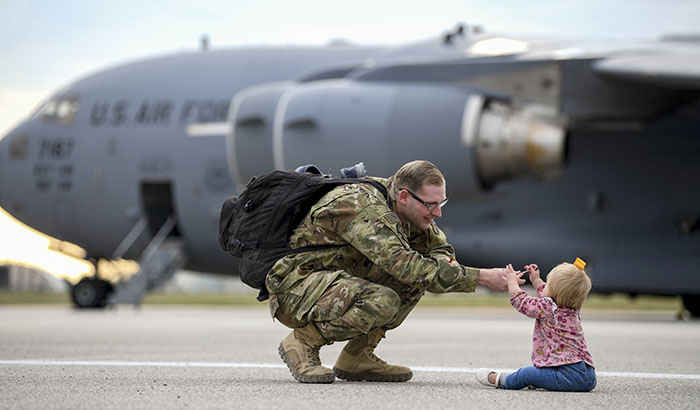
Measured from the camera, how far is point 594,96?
535 inches

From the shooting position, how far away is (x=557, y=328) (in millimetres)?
4898

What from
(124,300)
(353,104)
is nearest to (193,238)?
(124,300)

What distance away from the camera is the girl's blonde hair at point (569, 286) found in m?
4.81

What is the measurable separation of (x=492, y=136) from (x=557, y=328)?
30.0 ft

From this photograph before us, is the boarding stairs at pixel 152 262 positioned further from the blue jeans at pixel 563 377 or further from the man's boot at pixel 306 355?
the blue jeans at pixel 563 377

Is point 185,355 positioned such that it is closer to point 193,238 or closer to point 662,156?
point 662,156

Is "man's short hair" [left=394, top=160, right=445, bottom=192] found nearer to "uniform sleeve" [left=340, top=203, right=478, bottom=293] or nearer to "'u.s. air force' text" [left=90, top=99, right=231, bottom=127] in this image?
"uniform sleeve" [left=340, top=203, right=478, bottom=293]

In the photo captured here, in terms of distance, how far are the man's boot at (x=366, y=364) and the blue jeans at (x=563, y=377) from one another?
0.78 meters

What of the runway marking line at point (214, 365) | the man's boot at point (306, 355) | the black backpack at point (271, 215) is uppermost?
the black backpack at point (271, 215)

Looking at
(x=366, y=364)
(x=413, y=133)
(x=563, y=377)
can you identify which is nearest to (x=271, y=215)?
(x=366, y=364)

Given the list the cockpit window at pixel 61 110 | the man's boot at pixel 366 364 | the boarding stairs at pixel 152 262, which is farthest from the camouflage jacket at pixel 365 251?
the cockpit window at pixel 61 110

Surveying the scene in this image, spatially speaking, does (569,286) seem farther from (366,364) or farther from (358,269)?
(366,364)

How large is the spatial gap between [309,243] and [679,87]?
29.2 ft

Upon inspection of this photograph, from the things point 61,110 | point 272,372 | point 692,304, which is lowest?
point 692,304
